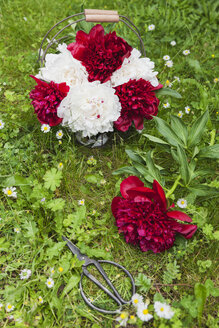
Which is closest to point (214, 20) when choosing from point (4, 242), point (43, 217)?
point (43, 217)

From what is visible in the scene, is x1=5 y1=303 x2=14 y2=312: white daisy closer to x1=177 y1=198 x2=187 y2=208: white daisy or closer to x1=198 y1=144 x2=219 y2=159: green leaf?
x1=177 y1=198 x2=187 y2=208: white daisy

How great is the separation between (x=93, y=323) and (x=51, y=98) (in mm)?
1147

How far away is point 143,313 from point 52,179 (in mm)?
807

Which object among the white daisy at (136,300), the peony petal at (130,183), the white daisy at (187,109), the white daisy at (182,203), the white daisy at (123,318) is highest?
the peony petal at (130,183)

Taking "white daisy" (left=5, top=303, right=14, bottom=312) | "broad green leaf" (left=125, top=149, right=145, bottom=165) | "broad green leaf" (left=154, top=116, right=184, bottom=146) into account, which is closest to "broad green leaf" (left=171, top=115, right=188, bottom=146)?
"broad green leaf" (left=154, top=116, right=184, bottom=146)

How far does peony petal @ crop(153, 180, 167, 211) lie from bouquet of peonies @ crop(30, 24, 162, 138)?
17.6 inches

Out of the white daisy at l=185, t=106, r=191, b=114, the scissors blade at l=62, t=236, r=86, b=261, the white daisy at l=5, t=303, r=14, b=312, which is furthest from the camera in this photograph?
the white daisy at l=185, t=106, r=191, b=114

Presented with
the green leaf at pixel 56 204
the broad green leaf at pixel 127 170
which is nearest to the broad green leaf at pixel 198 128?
the broad green leaf at pixel 127 170

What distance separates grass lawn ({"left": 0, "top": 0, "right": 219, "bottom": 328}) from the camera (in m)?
1.47

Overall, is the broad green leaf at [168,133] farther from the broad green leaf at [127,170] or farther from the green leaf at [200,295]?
the green leaf at [200,295]

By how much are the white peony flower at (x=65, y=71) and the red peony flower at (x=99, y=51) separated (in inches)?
1.3

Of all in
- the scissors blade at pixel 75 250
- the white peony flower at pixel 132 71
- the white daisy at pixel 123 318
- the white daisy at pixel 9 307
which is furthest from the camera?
the white peony flower at pixel 132 71

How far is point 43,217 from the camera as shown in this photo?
67.3 inches

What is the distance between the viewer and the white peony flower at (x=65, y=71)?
1.73m
